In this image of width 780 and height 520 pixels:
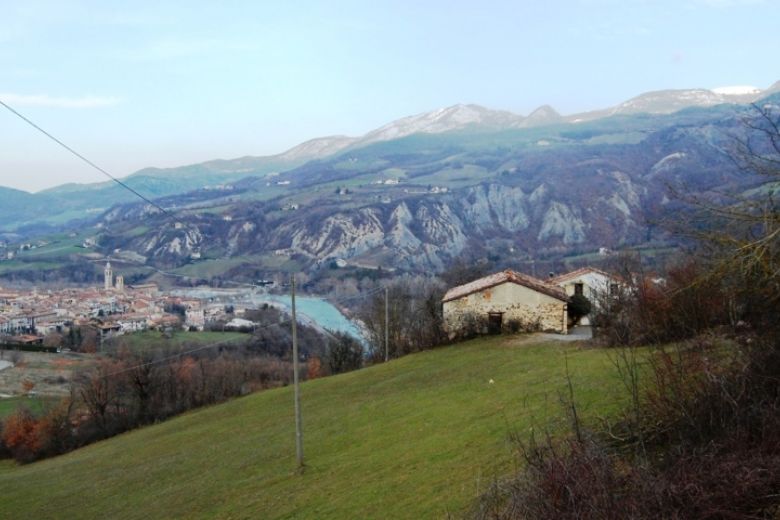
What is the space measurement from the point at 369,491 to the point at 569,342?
15.7 metres

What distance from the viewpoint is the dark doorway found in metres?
33.2

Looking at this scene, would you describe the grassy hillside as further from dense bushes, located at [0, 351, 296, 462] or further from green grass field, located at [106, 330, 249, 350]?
green grass field, located at [106, 330, 249, 350]

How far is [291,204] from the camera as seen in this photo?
567ft

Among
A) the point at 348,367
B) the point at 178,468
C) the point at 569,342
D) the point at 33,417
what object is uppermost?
the point at 569,342

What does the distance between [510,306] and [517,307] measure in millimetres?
367

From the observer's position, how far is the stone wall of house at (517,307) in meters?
32.3

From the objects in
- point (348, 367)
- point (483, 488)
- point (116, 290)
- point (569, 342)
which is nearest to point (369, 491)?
point (483, 488)

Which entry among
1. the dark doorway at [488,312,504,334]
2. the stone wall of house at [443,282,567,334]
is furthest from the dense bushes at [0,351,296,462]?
the dark doorway at [488,312,504,334]

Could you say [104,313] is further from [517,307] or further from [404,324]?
[517,307]

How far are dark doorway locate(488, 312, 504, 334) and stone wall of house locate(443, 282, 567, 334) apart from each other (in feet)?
0.44

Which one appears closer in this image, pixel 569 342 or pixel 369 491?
pixel 369 491

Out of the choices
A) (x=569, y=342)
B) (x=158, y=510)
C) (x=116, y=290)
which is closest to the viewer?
(x=158, y=510)

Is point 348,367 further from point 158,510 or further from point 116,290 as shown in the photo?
point 116,290

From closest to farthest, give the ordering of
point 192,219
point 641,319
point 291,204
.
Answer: point 641,319
point 192,219
point 291,204
